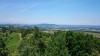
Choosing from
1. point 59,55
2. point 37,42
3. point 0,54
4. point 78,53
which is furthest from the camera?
point 37,42

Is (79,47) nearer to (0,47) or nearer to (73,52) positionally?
(73,52)

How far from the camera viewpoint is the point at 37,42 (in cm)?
5028

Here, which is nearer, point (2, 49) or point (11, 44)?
point (2, 49)

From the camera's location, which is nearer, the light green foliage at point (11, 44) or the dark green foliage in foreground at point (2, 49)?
the dark green foliage in foreground at point (2, 49)

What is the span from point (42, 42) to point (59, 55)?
22433mm

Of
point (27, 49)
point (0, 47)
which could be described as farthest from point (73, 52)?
point (0, 47)

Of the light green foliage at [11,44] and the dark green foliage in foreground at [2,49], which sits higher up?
the dark green foliage in foreground at [2,49]

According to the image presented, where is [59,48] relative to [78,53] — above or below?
above

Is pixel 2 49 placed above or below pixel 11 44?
above

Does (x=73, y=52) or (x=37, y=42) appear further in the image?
(x=37, y=42)

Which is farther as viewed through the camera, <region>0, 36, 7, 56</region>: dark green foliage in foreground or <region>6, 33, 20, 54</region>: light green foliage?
<region>6, 33, 20, 54</region>: light green foliage

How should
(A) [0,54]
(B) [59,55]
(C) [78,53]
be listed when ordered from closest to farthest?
(B) [59,55], (A) [0,54], (C) [78,53]

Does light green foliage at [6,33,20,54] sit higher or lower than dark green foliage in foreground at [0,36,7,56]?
lower

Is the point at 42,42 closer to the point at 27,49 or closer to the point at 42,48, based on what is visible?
the point at 42,48
